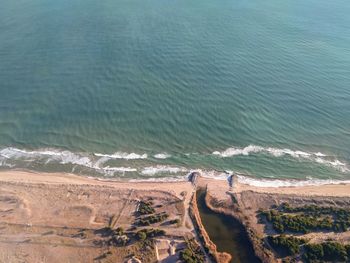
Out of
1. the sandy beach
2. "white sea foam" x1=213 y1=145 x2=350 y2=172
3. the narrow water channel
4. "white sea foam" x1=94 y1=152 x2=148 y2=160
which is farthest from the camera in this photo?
"white sea foam" x1=213 y1=145 x2=350 y2=172

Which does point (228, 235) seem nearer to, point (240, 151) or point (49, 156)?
point (240, 151)

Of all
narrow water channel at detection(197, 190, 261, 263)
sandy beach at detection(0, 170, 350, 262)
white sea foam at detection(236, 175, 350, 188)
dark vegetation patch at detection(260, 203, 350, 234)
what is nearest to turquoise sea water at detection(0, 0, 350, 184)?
white sea foam at detection(236, 175, 350, 188)

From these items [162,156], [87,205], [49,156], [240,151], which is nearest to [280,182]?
[240,151]

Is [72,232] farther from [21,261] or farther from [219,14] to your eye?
[219,14]

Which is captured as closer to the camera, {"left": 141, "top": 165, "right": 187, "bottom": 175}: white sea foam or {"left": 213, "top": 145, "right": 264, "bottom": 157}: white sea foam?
{"left": 141, "top": 165, "right": 187, "bottom": 175}: white sea foam

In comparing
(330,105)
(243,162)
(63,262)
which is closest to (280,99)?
(330,105)

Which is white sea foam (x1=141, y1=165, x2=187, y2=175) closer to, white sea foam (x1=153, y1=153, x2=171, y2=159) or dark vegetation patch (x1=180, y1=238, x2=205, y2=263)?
white sea foam (x1=153, y1=153, x2=171, y2=159)
